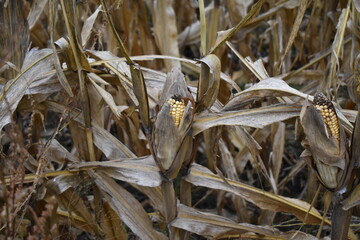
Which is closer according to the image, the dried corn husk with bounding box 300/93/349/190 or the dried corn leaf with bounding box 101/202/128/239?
the dried corn husk with bounding box 300/93/349/190

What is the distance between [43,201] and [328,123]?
32.1 inches

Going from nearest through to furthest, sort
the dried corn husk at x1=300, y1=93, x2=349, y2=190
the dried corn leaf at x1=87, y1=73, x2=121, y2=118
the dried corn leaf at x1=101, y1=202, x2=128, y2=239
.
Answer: the dried corn husk at x1=300, y1=93, x2=349, y2=190 < the dried corn leaf at x1=87, y1=73, x2=121, y2=118 < the dried corn leaf at x1=101, y1=202, x2=128, y2=239

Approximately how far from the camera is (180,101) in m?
1.21

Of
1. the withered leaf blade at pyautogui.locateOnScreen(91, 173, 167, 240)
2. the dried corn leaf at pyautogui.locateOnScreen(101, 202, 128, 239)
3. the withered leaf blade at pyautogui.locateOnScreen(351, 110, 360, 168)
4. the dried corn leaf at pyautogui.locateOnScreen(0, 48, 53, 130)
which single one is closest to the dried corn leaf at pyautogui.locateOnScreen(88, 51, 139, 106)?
the dried corn leaf at pyautogui.locateOnScreen(0, 48, 53, 130)

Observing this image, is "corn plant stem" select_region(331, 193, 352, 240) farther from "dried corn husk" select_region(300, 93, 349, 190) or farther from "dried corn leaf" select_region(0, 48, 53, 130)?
"dried corn leaf" select_region(0, 48, 53, 130)

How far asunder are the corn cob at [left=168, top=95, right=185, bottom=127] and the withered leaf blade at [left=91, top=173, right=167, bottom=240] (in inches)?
13.3

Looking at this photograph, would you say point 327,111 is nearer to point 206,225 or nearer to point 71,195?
point 206,225

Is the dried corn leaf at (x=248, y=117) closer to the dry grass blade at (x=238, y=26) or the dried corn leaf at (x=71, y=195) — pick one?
the dry grass blade at (x=238, y=26)

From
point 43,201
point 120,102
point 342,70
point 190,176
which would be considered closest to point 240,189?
point 190,176

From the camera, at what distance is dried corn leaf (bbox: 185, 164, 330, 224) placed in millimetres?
1364

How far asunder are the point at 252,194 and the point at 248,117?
248 millimetres

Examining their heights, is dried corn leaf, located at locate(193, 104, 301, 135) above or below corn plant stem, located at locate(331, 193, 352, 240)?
above

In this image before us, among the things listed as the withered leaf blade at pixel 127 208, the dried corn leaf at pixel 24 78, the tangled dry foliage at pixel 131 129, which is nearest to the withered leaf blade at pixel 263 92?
the tangled dry foliage at pixel 131 129

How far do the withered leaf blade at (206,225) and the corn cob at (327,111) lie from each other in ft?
1.20
